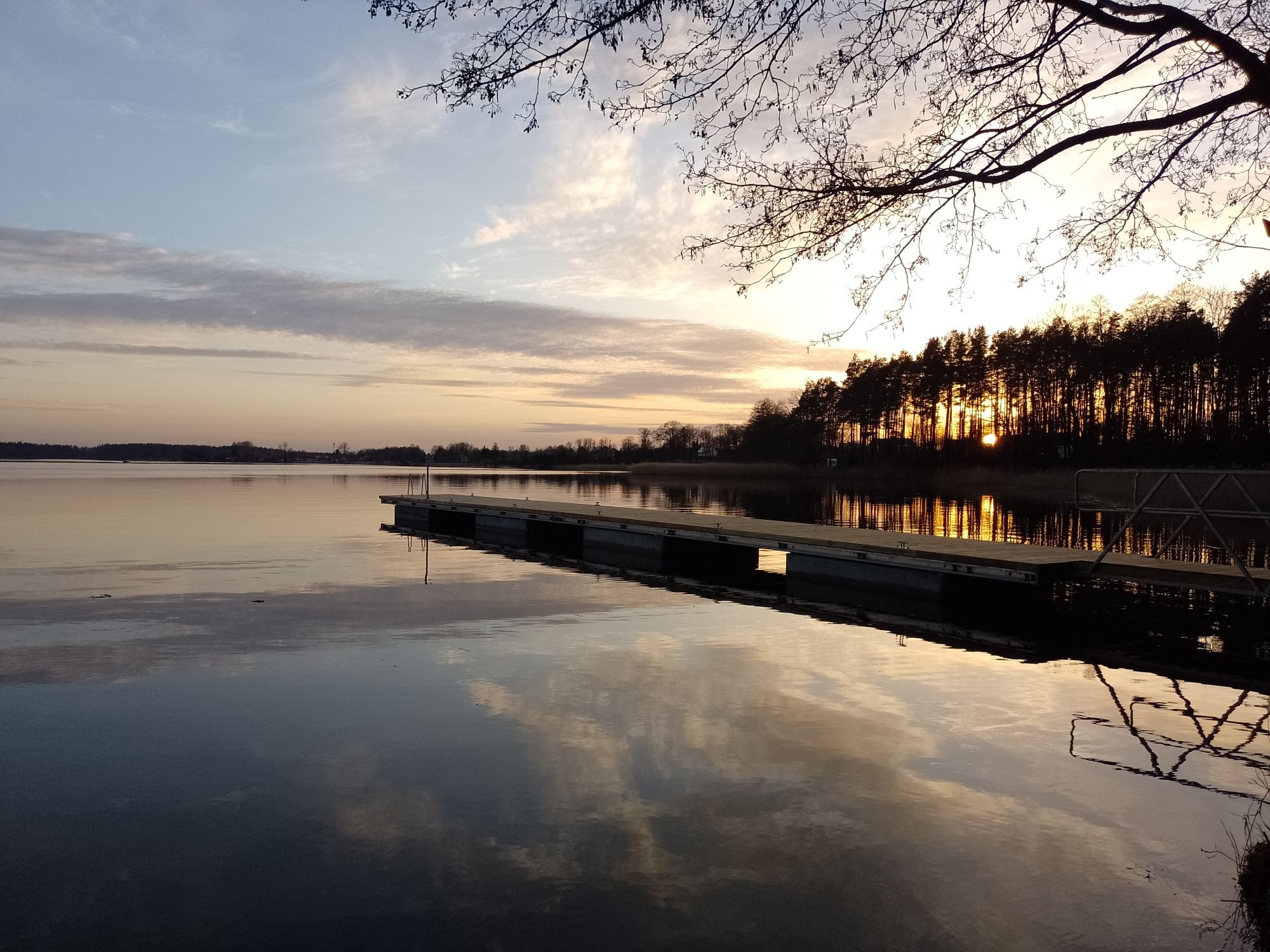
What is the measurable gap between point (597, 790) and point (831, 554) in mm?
10371

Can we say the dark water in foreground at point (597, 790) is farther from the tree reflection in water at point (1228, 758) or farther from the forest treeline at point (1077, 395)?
the forest treeline at point (1077, 395)

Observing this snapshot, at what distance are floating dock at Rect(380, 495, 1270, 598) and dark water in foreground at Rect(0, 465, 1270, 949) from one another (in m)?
2.78

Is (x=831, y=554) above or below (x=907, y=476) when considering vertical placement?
below

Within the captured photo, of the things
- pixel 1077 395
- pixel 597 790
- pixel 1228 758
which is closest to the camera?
pixel 597 790

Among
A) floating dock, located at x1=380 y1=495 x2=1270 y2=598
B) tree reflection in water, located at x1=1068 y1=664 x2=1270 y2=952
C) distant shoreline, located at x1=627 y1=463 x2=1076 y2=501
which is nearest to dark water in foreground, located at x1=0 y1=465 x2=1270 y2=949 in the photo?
tree reflection in water, located at x1=1068 y1=664 x2=1270 y2=952

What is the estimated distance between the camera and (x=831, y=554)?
1561cm

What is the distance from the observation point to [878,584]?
15.2 m

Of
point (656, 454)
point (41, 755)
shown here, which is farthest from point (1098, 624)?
point (656, 454)

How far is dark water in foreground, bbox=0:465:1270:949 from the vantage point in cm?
430

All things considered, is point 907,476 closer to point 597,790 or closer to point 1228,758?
point 1228,758

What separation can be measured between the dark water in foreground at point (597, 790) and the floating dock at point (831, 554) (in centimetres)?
278

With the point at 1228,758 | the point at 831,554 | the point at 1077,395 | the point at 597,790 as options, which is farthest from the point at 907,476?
the point at 597,790

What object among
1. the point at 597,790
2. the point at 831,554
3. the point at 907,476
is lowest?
the point at 597,790

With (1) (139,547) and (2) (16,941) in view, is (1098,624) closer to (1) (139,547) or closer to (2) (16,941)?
(2) (16,941)
